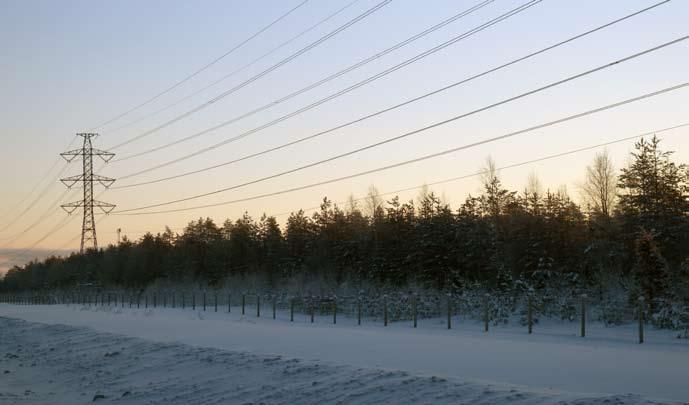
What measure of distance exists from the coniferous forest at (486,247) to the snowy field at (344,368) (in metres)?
11.0

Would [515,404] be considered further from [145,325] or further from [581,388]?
[145,325]

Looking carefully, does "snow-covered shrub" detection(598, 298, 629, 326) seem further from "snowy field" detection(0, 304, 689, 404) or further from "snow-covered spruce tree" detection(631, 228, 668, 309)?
"snowy field" detection(0, 304, 689, 404)

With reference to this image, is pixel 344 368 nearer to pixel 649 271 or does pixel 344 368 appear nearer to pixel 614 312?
pixel 614 312

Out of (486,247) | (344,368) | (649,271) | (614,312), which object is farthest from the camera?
(486,247)

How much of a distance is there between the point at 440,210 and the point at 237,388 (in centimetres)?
5709

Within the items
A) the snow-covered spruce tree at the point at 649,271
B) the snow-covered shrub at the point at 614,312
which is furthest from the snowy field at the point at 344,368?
the snow-covered spruce tree at the point at 649,271

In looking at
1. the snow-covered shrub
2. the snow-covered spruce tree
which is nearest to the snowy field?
the snow-covered shrub

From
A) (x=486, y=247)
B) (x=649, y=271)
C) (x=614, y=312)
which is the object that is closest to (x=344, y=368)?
(x=614, y=312)

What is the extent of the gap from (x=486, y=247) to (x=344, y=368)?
47.8 m

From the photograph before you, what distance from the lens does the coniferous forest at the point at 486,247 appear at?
4050 cm

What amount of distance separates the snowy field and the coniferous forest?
11.0m

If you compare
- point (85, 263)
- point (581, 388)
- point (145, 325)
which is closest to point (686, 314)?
point (581, 388)

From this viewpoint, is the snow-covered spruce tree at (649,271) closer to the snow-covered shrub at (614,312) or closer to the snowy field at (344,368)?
the snow-covered shrub at (614,312)

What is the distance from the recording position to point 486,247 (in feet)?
202
